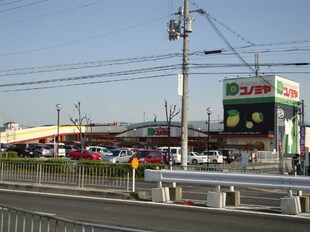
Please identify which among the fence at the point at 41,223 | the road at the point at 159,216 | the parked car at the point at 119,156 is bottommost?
the road at the point at 159,216

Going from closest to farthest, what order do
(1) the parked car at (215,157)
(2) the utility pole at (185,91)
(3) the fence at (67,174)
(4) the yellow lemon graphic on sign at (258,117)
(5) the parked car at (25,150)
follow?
(3) the fence at (67,174), (2) the utility pole at (185,91), (1) the parked car at (215,157), (5) the parked car at (25,150), (4) the yellow lemon graphic on sign at (258,117)

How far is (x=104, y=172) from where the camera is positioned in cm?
1861

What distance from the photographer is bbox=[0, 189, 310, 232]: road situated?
10.9m

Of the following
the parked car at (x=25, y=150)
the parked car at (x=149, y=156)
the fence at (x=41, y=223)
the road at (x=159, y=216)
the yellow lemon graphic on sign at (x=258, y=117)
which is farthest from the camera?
the yellow lemon graphic on sign at (x=258, y=117)

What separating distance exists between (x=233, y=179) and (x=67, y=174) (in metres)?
8.38

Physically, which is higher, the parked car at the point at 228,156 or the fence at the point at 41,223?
the parked car at the point at 228,156

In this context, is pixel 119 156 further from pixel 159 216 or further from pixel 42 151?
pixel 159 216

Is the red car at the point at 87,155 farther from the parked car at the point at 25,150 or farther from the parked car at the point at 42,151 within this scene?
the parked car at the point at 25,150

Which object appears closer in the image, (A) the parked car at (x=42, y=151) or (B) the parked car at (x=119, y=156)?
(B) the parked car at (x=119, y=156)

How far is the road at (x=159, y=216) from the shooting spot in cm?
1085

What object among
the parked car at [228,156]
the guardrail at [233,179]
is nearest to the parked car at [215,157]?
the parked car at [228,156]

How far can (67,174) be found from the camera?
1964 cm

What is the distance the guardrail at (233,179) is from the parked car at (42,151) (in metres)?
42.7

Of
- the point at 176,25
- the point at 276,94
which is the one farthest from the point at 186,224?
the point at 276,94
